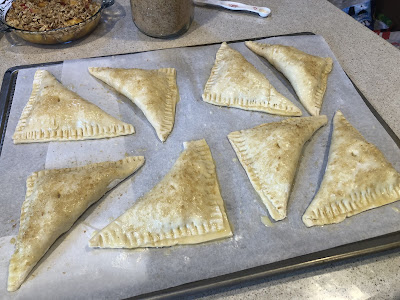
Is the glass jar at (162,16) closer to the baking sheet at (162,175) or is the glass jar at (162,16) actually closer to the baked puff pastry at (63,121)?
the baking sheet at (162,175)

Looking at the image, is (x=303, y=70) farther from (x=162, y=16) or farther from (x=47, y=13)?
(x=47, y=13)

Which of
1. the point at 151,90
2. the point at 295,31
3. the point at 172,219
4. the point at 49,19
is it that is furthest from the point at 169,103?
the point at 295,31

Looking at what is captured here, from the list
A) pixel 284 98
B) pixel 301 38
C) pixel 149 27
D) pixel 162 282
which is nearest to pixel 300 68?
pixel 284 98

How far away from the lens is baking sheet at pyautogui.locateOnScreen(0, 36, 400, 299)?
132 centimetres

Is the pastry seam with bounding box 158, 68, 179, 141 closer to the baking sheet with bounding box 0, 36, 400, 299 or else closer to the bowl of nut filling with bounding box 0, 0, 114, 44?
the baking sheet with bounding box 0, 36, 400, 299

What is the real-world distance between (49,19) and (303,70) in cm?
175

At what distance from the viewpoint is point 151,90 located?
1.93 meters

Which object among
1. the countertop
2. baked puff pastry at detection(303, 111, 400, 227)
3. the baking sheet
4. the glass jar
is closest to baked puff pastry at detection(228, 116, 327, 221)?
A: the baking sheet

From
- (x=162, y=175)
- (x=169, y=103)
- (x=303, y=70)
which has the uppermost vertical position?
(x=303, y=70)

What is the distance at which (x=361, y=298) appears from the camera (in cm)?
127

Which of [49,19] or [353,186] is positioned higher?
[49,19]

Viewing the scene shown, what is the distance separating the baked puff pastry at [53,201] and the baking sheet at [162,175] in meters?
0.04

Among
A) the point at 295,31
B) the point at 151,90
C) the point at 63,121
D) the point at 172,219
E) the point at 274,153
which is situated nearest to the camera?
the point at 172,219

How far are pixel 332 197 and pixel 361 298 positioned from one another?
437 millimetres
